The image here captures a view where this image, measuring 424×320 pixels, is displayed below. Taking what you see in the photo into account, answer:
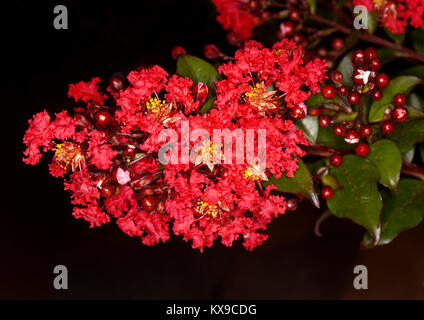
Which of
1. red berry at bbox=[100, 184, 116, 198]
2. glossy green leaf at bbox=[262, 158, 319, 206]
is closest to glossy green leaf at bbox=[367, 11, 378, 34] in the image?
glossy green leaf at bbox=[262, 158, 319, 206]

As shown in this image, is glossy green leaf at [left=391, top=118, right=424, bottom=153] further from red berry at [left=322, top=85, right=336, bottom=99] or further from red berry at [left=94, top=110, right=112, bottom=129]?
red berry at [left=94, top=110, right=112, bottom=129]

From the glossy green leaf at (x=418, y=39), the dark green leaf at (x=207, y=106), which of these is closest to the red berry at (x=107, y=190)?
the dark green leaf at (x=207, y=106)

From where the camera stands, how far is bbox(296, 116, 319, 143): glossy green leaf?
3.16 feet

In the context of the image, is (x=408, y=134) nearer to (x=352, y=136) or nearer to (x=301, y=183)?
(x=352, y=136)

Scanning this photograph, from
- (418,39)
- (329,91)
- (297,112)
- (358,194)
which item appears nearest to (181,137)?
(297,112)

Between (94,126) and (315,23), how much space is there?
31.0 inches

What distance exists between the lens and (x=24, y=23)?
1.49 meters

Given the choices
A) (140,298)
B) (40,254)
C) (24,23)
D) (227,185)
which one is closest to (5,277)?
(40,254)

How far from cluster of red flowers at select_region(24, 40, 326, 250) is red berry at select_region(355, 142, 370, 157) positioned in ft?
0.67

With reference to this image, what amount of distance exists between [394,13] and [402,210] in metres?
0.50

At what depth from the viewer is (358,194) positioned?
35.8 inches

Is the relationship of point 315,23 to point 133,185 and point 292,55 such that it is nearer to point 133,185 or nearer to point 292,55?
point 292,55

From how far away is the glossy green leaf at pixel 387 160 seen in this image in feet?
2.95

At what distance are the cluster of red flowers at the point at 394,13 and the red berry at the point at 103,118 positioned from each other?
2.12 ft
